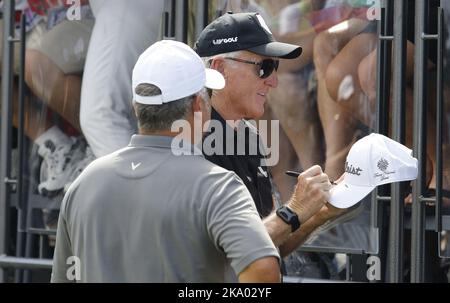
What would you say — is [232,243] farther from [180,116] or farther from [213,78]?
[213,78]

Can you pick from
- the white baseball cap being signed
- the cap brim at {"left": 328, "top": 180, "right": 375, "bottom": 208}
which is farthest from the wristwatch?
the white baseball cap being signed

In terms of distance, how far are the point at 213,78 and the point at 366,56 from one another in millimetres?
2036

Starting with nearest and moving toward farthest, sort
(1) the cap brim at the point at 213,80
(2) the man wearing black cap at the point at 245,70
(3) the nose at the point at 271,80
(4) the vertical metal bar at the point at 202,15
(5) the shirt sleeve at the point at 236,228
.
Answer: (5) the shirt sleeve at the point at 236,228
(1) the cap brim at the point at 213,80
(2) the man wearing black cap at the point at 245,70
(3) the nose at the point at 271,80
(4) the vertical metal bar at the point at 202,15

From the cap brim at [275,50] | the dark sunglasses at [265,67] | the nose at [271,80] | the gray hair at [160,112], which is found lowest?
the gray hair at [160,112]

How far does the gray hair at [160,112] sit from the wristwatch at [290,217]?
503mm

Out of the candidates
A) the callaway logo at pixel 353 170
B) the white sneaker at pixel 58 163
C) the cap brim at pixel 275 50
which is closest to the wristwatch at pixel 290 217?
the callaway logo at pixel 353 170

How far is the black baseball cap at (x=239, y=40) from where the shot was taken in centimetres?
404

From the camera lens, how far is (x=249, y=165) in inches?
152

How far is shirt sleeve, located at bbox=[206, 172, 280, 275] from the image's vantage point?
2.87 metres

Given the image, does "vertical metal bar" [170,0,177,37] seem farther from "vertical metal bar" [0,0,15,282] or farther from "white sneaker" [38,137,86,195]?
"vertical metal bar" [0,0,15,282]

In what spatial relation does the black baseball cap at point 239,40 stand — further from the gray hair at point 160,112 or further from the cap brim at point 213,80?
the gray hair at point 160,112

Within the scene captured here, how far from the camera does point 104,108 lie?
5906 millimetres

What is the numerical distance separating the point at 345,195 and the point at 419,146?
5.33ft
